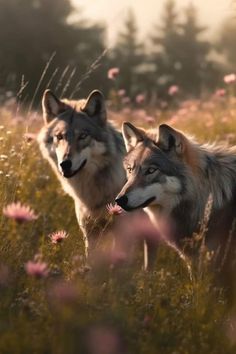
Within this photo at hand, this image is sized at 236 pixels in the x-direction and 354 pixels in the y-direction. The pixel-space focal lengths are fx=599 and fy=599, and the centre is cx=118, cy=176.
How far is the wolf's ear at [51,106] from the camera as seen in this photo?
20.2 ft

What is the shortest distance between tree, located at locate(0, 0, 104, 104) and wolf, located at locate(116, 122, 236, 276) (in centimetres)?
2214

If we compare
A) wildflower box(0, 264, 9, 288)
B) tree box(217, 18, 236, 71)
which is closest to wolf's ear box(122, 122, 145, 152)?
wildflower box(0, 264, 9, 288)

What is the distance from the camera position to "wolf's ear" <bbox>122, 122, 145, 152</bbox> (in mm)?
5027

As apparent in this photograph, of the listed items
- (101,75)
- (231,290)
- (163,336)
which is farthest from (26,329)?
(101,75)

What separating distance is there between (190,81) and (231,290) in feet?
94.1

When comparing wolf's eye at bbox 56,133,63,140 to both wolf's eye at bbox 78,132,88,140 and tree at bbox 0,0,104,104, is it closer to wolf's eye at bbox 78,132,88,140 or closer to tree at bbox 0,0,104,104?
wolf's eye at bbox 78,132,88,140

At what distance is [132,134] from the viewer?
5.09 m

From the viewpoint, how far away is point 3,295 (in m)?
3.62

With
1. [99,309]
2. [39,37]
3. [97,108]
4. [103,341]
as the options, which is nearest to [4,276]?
[99,309]

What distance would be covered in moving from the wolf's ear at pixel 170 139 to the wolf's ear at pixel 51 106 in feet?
5.75

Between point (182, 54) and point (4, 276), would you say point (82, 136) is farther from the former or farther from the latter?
point (182, 54)

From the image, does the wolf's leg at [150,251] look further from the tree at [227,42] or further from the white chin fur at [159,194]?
the tree at [227,42]

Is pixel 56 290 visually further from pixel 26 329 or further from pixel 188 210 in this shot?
pixel 188 210

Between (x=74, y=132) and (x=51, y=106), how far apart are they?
58cm
